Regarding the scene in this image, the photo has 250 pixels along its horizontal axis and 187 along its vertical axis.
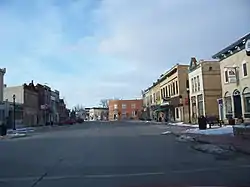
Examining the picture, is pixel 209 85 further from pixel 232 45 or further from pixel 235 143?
pixel 235 143

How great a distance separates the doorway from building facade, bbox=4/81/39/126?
42.6 m

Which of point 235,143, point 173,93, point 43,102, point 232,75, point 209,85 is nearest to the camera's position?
point 235,143

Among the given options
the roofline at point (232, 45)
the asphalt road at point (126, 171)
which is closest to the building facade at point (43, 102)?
the roofline at point (232, 45)

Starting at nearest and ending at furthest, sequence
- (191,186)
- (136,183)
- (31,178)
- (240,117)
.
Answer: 1. (191,186)
2. (136,183)
3. (31,178)
4. (240,117)

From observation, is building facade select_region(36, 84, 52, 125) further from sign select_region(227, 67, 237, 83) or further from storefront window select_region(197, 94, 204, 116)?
sign select_region(227, 67, 237, 83)

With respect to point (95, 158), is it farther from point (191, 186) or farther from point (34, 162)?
point (191, 186)

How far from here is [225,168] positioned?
12469 mm

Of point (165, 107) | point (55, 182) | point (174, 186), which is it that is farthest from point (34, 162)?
point (165, 107)

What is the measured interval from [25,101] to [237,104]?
4836cm

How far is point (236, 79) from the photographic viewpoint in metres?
44.3

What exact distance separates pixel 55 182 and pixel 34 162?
5166 mm

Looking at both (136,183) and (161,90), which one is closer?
(136,183)

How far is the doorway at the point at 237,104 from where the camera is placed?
44984 mm

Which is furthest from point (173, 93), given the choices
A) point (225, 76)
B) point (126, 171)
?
point (126, 171)
